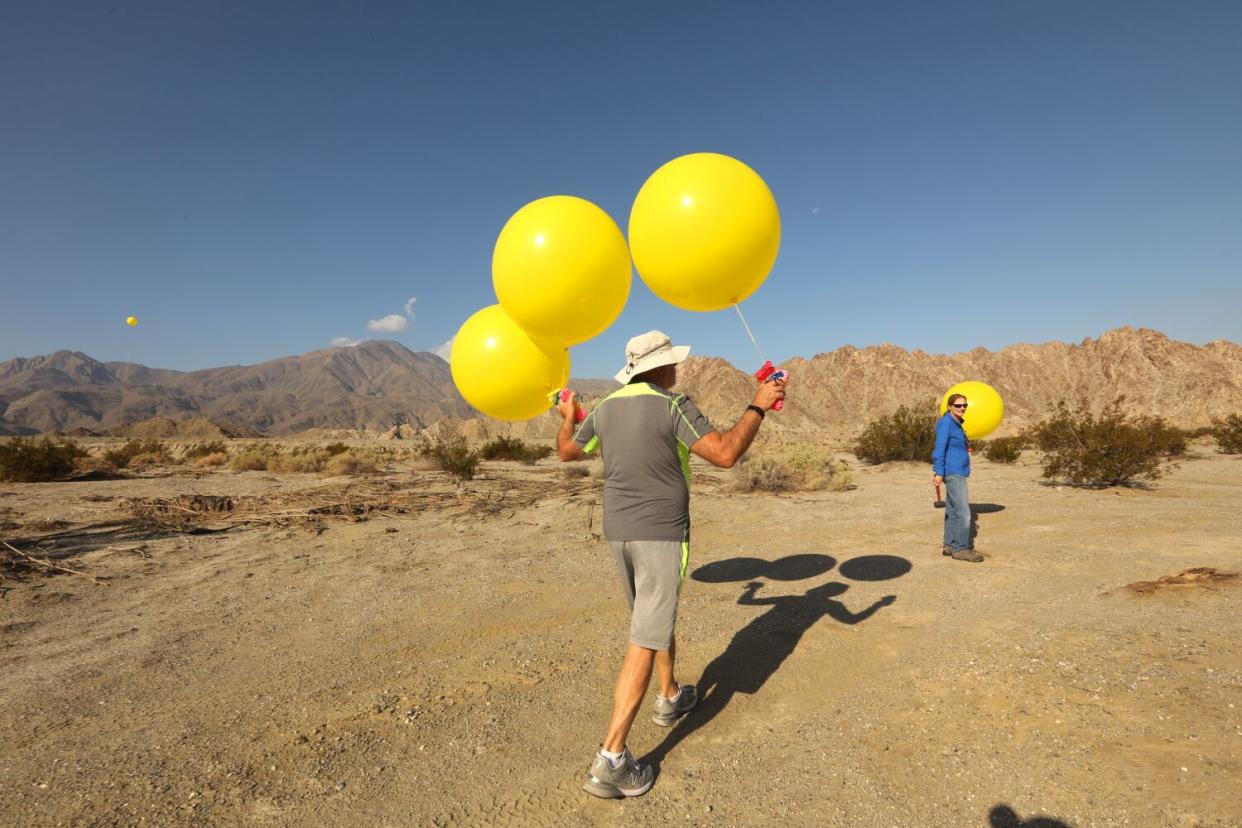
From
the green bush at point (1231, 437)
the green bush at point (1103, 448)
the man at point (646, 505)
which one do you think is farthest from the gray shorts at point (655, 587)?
the green bush at point (1231, 437)

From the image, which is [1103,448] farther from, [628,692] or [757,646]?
[628,692]

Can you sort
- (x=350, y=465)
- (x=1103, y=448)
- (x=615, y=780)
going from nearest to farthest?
1. (x=615, y=780)
2. (x=1103, y=448)
3. (x=350, y=465)

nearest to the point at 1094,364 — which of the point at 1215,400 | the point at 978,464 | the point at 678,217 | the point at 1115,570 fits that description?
the point at 1215,400

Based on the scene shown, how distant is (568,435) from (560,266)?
1.04 m

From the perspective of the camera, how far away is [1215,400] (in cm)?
4956

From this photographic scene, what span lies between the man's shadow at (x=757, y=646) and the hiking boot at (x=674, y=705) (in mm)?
58

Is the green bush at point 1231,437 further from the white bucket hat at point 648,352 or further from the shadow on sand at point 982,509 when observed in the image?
the white bucket hat at point 648,352

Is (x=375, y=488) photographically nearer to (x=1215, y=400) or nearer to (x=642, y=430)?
(x=642, y=430)

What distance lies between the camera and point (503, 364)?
152 inches

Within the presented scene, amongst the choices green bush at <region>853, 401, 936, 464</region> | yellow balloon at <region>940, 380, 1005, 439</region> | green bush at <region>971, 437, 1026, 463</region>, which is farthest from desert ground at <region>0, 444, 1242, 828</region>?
green bush at <region>971, 437, 1026, 463</region>

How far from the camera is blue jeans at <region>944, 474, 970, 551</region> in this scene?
5.96 metres

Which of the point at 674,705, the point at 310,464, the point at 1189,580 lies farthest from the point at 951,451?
the point at 310,464

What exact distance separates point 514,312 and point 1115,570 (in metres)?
6.20

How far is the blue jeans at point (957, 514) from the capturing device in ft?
19.6
